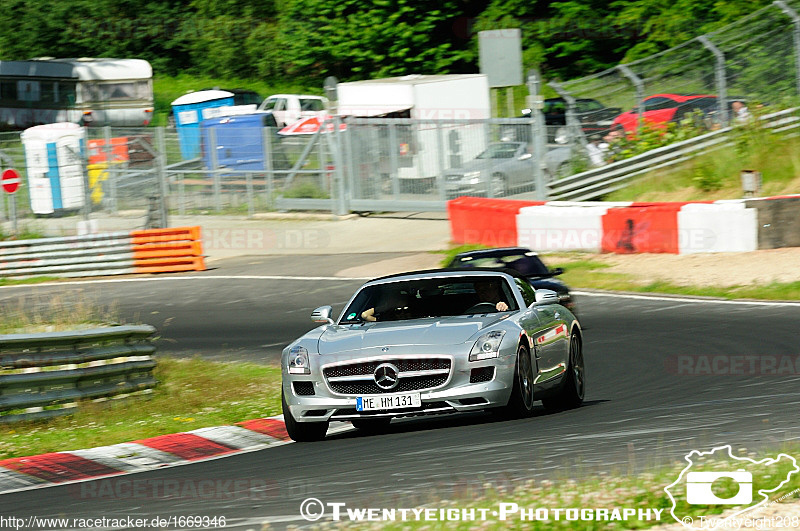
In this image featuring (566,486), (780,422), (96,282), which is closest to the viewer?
(566,486)

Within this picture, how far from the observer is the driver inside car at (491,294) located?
10.4m

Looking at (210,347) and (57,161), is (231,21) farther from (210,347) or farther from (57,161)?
(210,347)

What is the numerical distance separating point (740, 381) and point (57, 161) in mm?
26954

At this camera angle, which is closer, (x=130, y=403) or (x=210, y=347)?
(x=130, y=403)

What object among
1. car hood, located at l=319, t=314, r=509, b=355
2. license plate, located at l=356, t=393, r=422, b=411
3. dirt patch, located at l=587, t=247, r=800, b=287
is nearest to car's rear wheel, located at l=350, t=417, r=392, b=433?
car hood, located at l=319, t=314, r=509, b=355

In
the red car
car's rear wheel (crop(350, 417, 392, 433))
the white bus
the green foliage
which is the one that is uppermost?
the green foliage

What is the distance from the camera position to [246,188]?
111 feet

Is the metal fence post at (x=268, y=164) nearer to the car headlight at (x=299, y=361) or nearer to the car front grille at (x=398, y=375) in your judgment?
the car headlight at (x=299, y=361)

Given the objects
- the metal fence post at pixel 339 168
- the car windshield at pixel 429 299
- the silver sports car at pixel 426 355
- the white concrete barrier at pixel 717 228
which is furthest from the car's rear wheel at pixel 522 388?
the metal fence post at pixel 339 168

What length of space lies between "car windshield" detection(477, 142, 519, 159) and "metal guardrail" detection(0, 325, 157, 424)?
17.6 meters

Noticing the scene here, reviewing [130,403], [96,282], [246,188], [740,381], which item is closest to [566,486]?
[740,381]

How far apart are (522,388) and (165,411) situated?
3.88m

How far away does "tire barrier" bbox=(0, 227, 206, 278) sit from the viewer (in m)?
27.3

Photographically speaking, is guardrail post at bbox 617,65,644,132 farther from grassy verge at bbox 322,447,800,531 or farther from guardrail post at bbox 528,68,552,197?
grassy verge at bbox 322,447,800,531
